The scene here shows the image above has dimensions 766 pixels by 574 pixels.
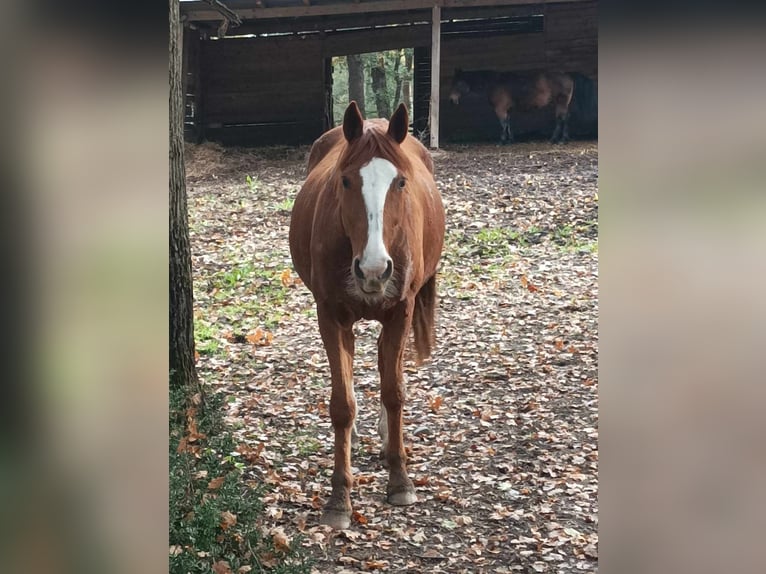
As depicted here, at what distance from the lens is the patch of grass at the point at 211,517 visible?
9.52 feet

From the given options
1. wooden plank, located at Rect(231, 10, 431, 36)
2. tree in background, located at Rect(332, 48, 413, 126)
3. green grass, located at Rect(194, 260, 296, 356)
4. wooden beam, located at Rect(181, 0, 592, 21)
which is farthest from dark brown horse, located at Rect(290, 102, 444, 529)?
tree in background, located at Rect(332, 48, 413, 126)

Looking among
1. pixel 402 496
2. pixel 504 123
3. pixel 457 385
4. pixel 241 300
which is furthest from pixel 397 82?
pixel 402 496

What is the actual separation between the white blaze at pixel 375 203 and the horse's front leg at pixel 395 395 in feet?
2.59

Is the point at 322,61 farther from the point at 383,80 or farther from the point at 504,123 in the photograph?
the point at 383,80

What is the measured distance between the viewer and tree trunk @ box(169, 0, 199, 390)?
13.4ft

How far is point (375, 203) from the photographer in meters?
3.29

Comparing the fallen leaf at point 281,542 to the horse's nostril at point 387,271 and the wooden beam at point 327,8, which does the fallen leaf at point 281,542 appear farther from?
the wooden beam at point 327,8

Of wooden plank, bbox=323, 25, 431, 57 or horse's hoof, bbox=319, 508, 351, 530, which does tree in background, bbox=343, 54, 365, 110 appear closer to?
wooden plank, bbox=323, 25, 431, 57

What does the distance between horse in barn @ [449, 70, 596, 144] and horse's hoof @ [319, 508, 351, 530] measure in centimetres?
1355

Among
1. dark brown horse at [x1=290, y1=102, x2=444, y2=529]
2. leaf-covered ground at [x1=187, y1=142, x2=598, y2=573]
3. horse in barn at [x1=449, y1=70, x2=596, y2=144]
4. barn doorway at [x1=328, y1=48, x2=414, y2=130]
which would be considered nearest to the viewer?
dark brown horse at [x1=290, y1=102, x2=444, y2=529]

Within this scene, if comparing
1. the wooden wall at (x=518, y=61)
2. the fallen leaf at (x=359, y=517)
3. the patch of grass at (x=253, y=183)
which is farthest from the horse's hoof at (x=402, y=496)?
the wooden wall at (x=518, y=61)

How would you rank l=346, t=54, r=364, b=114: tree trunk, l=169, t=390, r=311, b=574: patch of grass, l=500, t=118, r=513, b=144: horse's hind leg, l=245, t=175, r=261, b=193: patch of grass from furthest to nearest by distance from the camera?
l=346, t=54, r=364, b=114: tree trunk < l=500, t=118, r=513, b=144: horse's hind leg < l=245, t=175, r=261, b=193: patch of grass < l=169, t=390, r=311, b=574: patch of grass

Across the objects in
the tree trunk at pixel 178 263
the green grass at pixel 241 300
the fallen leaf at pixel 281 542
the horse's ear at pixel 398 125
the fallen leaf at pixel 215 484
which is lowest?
the fallen leaf at pixel 281 542

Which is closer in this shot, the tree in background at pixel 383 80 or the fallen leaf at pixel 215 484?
the fallen leaf at pixel 215 484
